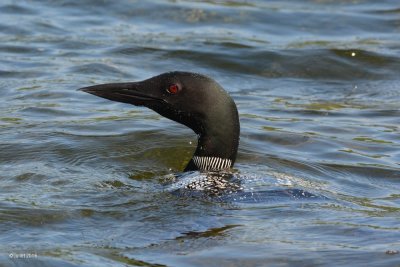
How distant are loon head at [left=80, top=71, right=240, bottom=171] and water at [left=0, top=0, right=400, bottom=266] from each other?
235 mm

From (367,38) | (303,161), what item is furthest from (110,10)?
(303,161)

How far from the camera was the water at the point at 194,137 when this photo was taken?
18.8 feet

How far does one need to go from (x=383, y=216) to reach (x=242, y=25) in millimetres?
6979

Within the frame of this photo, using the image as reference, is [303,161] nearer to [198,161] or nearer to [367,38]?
[198,161]

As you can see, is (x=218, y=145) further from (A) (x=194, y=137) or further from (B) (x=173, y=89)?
(A) (x=194, y=137)

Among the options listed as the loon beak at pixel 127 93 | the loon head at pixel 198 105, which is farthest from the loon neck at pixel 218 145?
the loon beak at pixel 127 93

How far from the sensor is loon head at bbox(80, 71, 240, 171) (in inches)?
277

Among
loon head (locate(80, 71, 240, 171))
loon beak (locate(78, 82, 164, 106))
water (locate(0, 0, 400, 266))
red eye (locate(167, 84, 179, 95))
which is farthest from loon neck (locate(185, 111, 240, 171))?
loon beak (locate(78, 82, 164, 106))

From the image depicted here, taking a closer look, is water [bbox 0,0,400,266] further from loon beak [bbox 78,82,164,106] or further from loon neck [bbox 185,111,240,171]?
loon beak [bbox 78,82,164,106]

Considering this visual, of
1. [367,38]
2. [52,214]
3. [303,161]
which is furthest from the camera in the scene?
[367,38]

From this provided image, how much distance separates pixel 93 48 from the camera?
11.8m

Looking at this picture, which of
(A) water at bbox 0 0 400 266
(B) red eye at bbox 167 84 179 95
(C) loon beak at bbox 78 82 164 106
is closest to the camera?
(A) water at bbox 0 0 400 266

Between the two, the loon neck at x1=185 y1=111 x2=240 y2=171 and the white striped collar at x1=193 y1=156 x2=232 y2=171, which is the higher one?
the loon neck at x1=185 y1=111 x2=240 y2=171

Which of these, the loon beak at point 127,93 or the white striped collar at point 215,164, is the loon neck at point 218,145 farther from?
the loon beak at point 127,93
